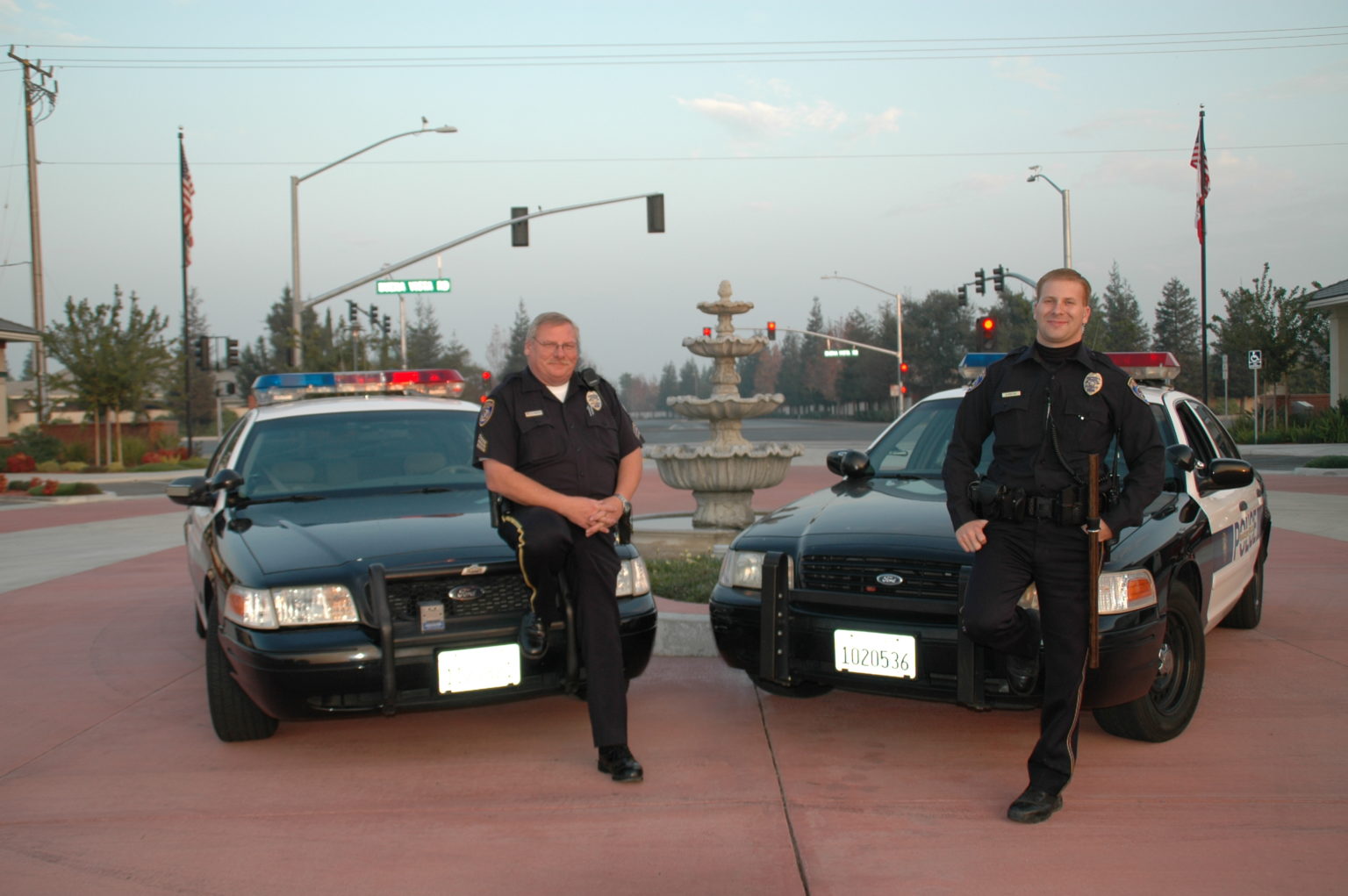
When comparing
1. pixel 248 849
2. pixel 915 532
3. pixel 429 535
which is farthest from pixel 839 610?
pixel 248 849

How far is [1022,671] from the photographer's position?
159 inches

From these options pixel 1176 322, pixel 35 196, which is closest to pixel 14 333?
pixel 35 196

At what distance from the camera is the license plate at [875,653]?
4.23 m

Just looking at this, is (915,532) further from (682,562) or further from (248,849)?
(682,562)

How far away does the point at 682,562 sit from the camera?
8758 mm

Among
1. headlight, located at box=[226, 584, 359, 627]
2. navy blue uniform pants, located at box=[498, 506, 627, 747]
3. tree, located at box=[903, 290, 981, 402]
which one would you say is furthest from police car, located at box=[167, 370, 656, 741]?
tree, located at box=[903, 290, 981, 402]

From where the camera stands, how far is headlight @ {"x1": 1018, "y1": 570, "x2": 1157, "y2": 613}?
13.5 feet

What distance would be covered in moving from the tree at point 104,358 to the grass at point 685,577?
91.0ft

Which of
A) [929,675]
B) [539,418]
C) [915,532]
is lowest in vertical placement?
[929,675]

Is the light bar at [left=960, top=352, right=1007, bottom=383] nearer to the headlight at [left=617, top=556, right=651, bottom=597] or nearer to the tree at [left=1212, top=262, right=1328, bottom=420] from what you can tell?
the headlight at [left=617, top=556, right=651, bottom=597]

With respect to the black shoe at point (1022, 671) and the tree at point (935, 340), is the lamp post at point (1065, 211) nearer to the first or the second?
the black shoe at point (1022, 671)

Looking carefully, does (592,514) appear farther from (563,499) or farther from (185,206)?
(185,206)

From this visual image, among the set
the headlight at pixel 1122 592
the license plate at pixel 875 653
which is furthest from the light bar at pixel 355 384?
the headlight at pixel 1122 592

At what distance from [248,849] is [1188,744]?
3.62m
